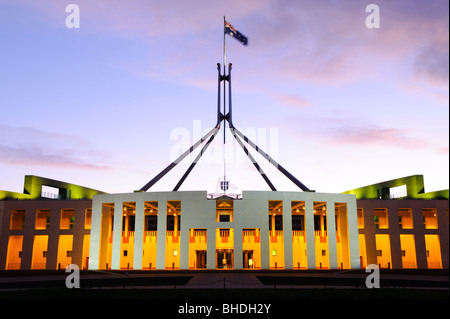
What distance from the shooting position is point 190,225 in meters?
43.2

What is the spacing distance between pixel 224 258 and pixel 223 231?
10.6 feet

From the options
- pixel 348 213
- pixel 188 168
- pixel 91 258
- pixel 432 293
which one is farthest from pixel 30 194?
pixel 432 293

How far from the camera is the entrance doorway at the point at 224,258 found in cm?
4731

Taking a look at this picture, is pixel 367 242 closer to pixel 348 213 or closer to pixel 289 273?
pixel 348 213

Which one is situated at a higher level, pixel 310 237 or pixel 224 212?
pixel 224 212

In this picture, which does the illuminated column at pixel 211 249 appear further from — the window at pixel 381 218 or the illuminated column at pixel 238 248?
the window at pixel 381 218

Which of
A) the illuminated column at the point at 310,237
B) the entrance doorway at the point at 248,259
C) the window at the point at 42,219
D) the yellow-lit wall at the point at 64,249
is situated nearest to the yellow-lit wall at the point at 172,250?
the entrance doorway at the point at 248,259

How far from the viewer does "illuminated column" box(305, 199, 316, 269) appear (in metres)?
43.2

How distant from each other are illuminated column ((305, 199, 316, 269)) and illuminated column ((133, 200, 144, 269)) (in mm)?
18382

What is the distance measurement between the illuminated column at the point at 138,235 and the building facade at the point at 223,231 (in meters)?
0.11

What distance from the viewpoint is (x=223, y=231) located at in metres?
47.7

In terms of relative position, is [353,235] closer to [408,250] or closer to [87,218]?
[408,250]

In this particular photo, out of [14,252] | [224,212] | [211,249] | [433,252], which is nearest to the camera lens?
[211,249]
